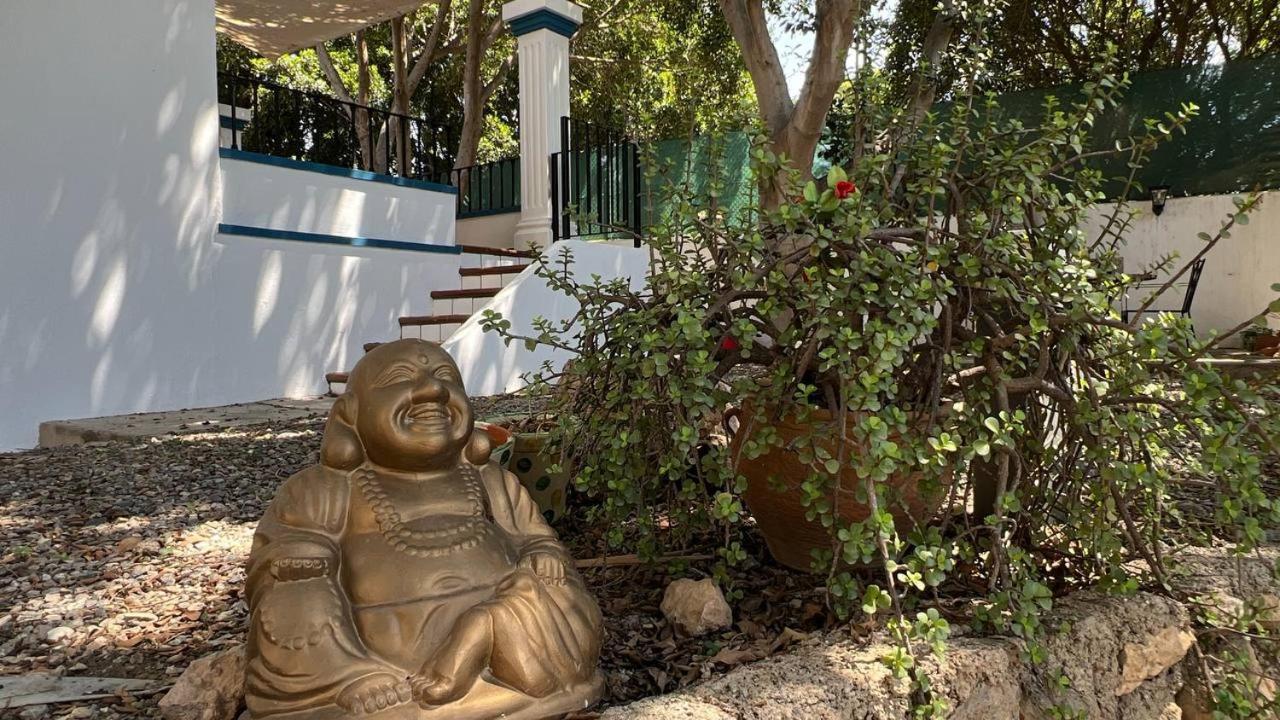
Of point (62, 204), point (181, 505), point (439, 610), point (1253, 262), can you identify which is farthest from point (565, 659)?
point (1253, 262)

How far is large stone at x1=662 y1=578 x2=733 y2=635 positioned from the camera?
7.41 ft

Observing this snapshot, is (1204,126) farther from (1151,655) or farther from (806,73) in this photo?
(1151,655)

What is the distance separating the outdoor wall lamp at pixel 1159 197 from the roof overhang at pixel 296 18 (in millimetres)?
9223

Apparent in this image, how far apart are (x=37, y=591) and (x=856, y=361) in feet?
9.07

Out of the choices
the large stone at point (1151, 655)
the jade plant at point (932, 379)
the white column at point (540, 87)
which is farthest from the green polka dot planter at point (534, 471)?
the white column at point (540, 87)

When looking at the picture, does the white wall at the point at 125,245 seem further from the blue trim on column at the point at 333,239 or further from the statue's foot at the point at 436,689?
the statue's foot at the point at 436,689

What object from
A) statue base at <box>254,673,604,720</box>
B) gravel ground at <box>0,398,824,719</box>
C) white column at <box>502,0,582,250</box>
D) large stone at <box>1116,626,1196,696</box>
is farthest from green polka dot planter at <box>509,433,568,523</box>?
white column at <box>502,0,582,250</box>

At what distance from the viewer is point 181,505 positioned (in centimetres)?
376

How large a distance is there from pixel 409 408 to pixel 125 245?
526 cm

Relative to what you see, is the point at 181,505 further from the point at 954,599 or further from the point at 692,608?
the point at 954,599

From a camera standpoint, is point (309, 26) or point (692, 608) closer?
point (692, 608)

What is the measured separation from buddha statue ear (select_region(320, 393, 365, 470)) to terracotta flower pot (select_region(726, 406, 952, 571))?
0.99 meters

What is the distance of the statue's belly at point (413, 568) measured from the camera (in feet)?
5.69

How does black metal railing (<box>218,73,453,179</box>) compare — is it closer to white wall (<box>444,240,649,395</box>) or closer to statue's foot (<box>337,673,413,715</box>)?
white wall (<box>444,240,649,395</box>)
